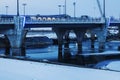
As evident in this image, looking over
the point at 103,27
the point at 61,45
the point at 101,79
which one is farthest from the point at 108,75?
the point at 61,45

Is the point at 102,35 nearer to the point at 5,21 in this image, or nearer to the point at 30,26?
the point at 30,26

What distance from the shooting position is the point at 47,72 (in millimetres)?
4715

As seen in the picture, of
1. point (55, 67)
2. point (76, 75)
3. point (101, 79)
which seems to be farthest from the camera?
point (55, 67)

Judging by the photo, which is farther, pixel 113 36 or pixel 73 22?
pixel 113 36

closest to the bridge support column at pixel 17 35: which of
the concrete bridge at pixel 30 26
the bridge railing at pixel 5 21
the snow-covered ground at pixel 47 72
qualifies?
the concrete bridge at pixel 30 26

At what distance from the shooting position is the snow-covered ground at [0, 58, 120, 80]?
4309 mm

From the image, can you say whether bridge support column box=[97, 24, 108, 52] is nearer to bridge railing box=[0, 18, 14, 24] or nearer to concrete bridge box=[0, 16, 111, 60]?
concrete bridge box=[0, 16, 111, 60]

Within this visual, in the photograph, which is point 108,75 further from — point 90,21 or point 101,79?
point 90,21

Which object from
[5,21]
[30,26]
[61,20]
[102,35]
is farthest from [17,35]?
[102,35]

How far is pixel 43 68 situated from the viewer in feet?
15.9

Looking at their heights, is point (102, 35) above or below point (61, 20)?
below

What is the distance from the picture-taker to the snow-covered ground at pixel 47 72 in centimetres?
431

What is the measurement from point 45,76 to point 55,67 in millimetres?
258

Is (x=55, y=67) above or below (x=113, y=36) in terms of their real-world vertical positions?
above
